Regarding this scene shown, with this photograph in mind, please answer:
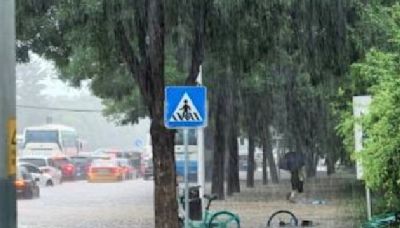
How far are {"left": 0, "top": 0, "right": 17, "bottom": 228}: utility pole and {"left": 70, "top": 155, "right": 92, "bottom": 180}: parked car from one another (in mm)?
49605

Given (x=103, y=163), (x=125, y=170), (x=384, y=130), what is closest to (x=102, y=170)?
(x=103, y=163)

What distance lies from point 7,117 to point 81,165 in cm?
5222

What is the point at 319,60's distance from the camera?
52.2 feet

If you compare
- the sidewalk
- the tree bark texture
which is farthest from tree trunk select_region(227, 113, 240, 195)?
the tree bark texture

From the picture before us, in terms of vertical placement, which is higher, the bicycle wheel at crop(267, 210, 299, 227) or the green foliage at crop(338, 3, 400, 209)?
the green foliage at crop(338, 3, 400, 209)

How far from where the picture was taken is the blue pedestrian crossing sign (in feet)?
41.1

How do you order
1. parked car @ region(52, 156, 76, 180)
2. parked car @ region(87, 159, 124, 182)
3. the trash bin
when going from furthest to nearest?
parked car @ region(87, 159, 124, 182) < parked car @ region(52, 156, 76, 180) < the trash bin

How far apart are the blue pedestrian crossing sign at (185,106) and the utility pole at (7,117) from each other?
5811mm

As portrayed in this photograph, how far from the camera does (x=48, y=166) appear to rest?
46.8m

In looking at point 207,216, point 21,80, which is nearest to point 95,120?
point 21,80

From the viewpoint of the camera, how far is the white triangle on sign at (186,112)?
41.0 feet

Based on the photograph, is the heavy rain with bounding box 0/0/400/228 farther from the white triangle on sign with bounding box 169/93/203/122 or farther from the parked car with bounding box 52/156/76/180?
the parked car with bounding box 52/156/76/180

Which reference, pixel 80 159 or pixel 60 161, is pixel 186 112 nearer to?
pixel 60 161

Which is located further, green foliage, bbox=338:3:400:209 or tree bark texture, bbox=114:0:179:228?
tree bark texture, bbox=114:0:179:228
